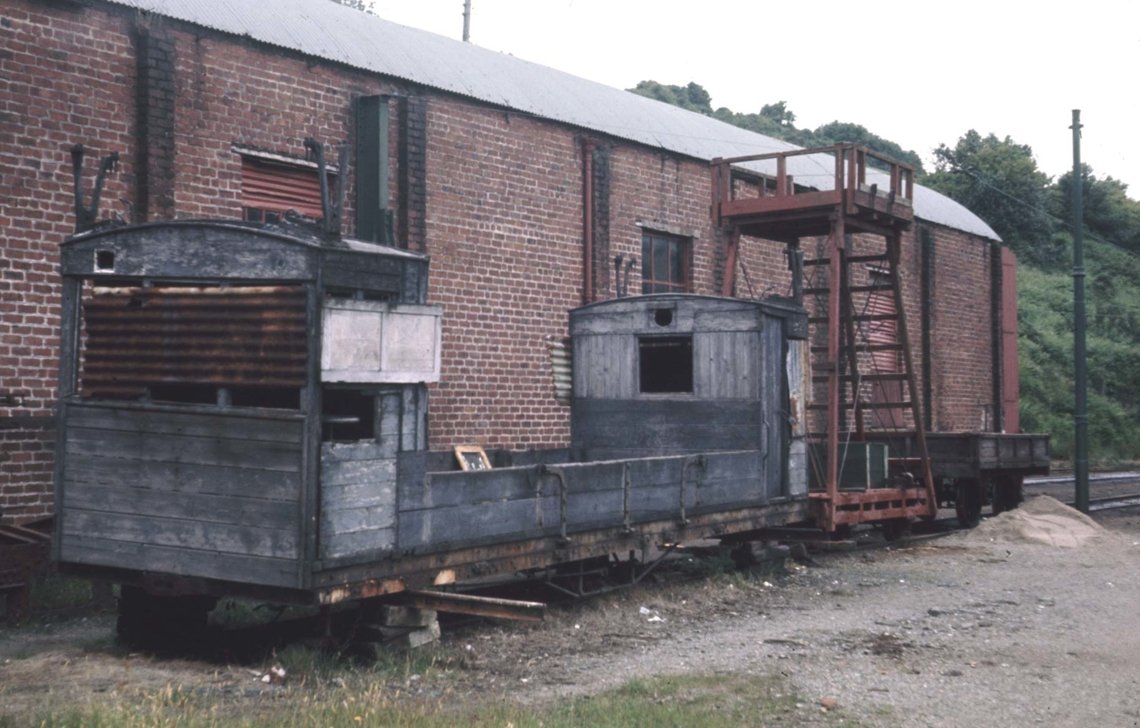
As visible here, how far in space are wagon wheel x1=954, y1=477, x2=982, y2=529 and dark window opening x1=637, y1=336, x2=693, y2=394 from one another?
639 cm

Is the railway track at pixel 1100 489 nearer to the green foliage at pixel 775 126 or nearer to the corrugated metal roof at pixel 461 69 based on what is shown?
the corrugated metal roof at pixel 461 69

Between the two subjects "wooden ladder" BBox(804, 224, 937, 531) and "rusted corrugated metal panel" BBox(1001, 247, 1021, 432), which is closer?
"wooden ladder" BBox(804, 224, 937, 531)

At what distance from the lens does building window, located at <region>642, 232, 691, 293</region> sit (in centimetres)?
1686

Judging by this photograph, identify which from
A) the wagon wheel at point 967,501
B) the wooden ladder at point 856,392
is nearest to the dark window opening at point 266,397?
the wooden ladder at point 856,392

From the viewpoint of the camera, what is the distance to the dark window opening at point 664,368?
11281 mm

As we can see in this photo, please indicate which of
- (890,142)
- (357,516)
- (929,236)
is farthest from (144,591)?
(890,142)

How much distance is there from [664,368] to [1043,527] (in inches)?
239

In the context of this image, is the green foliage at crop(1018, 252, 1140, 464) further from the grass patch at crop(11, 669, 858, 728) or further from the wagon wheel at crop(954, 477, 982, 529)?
the grass patch at crop(11, 669, 858, 728)

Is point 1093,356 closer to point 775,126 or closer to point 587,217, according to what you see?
point 775,126

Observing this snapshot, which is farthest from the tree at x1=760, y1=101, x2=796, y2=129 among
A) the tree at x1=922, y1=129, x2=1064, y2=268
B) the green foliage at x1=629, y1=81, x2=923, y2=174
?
the tree at x1=922, y1=129, x2=1064, y2=268

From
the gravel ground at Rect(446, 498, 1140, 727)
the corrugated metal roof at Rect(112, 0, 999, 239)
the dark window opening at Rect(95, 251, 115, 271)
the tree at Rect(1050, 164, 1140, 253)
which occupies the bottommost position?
the gravel ground at Rect(446, 498, 1140, 727)

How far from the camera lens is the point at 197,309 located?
6.55m

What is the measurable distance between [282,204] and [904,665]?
26.5 feet

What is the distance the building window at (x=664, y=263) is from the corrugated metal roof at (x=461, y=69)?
135cm
